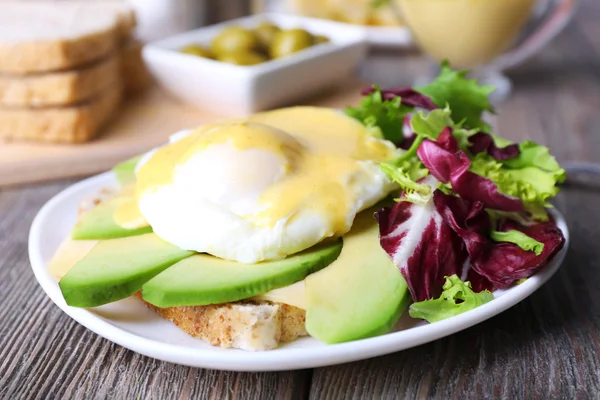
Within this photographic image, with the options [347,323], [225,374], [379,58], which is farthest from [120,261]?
[379,58]

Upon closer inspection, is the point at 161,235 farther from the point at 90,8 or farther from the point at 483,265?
the point at 90,8

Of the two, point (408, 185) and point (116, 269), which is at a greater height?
point (408, 185)

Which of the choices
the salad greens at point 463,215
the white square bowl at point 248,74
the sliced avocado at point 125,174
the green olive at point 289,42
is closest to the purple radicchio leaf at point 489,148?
the salad greens at point 463,215

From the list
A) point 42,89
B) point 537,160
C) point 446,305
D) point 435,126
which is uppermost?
point 435,126

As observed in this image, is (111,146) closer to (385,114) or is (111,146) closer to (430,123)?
(385,114)

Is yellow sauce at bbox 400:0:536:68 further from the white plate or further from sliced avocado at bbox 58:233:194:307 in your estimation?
sliced avocado at bbox 58:233:194:307

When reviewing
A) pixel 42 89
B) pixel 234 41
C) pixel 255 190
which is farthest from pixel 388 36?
pixel 255 190

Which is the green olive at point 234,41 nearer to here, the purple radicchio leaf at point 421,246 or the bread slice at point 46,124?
the bread slice at point 46,124
